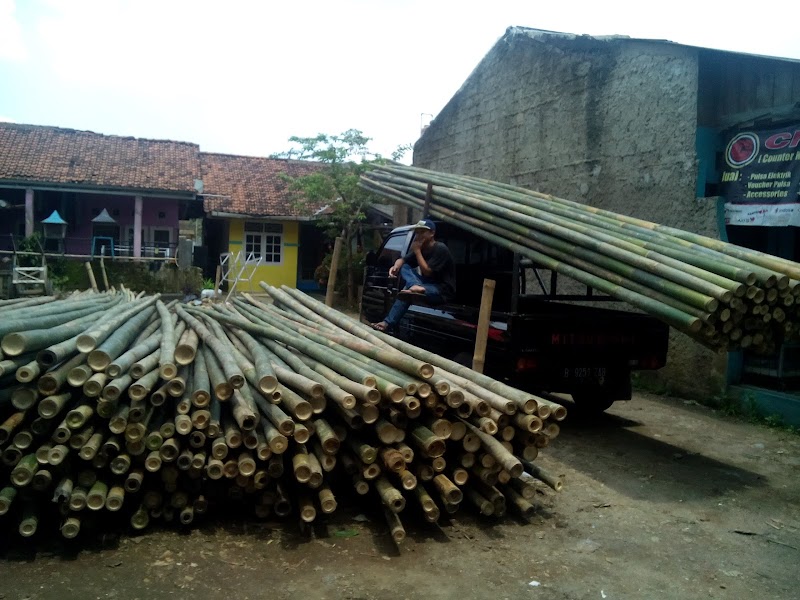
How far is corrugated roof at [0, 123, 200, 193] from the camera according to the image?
20906 millimetres

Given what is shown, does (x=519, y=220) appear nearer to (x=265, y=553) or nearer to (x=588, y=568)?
(x=588, y=568)

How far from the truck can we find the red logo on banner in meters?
2.53

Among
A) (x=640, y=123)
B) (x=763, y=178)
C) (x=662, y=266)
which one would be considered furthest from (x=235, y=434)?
(x=640, y=123)

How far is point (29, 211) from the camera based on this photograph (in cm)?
2069

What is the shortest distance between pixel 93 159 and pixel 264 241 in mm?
6313

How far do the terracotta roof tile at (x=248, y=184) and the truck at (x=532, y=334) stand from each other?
15.9 m

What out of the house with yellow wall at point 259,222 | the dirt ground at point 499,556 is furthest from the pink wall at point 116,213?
the dirt ground at point 499,556

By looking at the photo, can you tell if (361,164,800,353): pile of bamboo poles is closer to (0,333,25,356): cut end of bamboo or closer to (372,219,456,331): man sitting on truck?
(372,219,456,331): man sitting on truck

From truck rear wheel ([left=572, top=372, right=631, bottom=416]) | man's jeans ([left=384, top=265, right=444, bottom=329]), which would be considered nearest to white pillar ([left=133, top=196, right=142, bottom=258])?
man's jeans ([left=384, top=265, right=444, bottom=329])

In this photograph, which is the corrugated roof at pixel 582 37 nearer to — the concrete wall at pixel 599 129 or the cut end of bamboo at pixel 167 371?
the concrete wall at pixel 599 129

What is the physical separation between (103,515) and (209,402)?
3.07 feet

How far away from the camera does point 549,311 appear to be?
26.3 feet

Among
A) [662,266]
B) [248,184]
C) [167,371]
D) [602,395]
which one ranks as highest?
[248,184]

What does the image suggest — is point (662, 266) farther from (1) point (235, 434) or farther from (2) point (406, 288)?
(1) point (235, 434)
